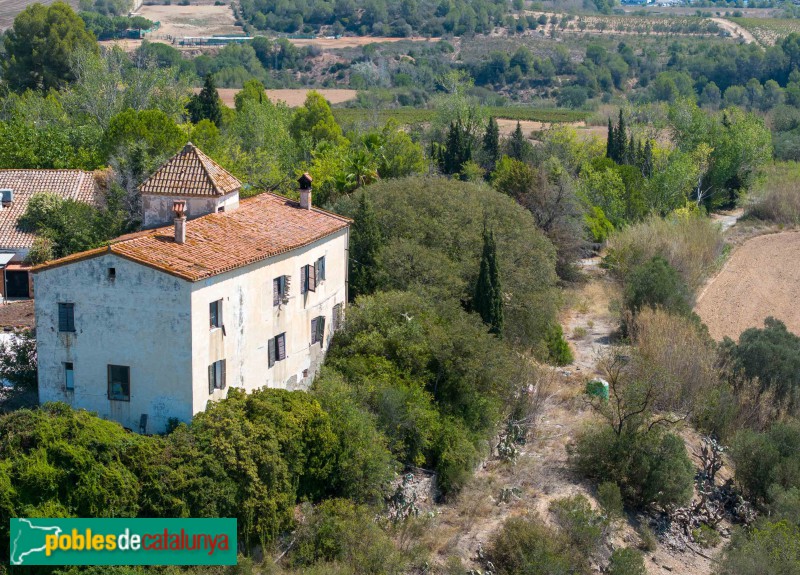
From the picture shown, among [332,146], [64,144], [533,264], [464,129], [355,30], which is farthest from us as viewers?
[355,30]

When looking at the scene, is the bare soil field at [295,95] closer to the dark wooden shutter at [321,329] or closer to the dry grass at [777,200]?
the dry grass at [777,200]

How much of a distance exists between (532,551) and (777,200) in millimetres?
55456

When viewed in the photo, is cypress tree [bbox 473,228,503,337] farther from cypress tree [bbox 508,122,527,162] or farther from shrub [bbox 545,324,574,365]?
cypress tree [bbox 508,122,527,162]

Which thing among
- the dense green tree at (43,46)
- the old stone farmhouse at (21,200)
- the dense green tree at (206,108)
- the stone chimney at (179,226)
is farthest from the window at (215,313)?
the dense green tree at (43,46)

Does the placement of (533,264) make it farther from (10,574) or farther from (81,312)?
(10,574)

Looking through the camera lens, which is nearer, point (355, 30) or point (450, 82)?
point (450, 82)

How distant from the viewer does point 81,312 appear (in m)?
27.9

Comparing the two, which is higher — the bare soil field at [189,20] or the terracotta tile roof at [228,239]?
the terracotta tile roof at [228,239]

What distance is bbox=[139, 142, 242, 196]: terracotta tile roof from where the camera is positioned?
107ft

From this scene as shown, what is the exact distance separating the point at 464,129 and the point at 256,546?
54.0m

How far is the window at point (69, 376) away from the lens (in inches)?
1121

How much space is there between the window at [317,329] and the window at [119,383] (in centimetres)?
717

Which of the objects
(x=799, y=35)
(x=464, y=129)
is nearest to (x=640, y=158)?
(x=464, y=129)

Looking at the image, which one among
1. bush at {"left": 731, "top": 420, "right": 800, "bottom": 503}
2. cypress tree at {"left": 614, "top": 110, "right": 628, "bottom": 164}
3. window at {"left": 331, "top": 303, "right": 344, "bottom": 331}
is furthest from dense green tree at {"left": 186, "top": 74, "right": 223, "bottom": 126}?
bush at {"left": 731, "top": 420, "right": 800, "bottom": 503}
